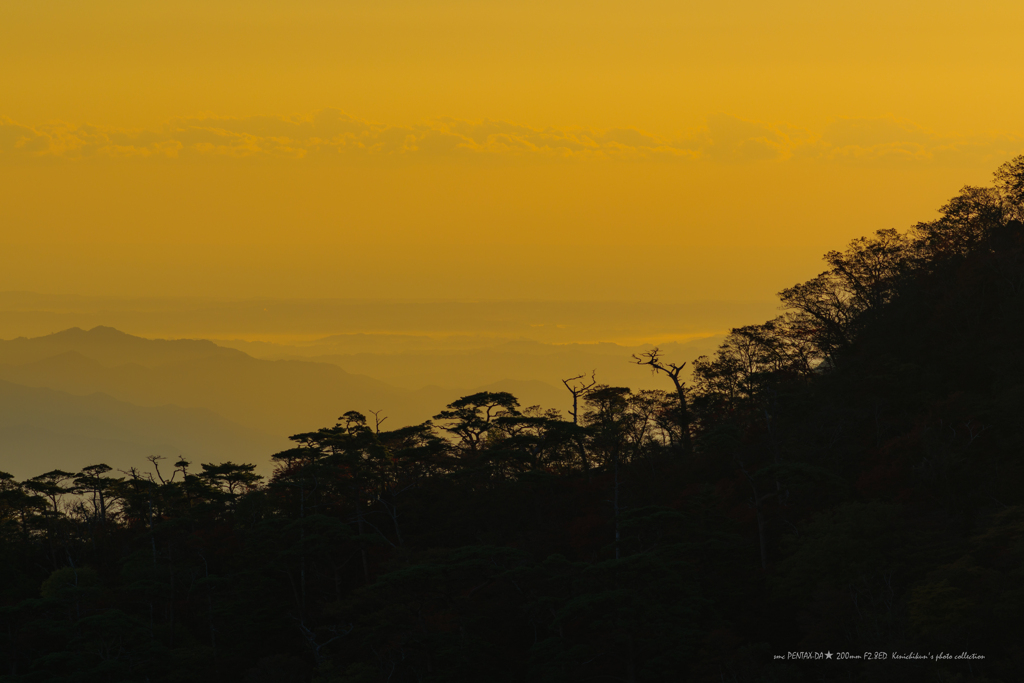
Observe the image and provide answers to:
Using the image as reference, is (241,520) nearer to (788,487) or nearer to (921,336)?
(788,487)

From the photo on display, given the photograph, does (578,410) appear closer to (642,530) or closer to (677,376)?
(677,376)

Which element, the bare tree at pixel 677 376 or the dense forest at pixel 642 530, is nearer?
the dense forest at pixel 642 530

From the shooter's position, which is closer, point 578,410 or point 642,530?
point 642,530

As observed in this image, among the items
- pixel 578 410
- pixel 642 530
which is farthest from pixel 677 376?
pixel 642 530

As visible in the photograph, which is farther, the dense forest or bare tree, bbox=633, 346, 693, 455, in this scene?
bare tree, bbox=633, 346, 693, 455

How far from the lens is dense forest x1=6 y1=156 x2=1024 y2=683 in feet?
164

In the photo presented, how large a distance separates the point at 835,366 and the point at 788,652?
42.2 m

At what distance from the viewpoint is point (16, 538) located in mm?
81562

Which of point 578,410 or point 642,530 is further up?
point 578,410

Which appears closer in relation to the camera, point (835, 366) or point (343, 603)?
point (343, 603)

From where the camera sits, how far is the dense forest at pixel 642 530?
1969 inches

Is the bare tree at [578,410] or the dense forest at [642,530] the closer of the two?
the dense forest at [642,530]

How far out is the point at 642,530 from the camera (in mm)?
62031

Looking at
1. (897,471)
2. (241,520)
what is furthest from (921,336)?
(241,520)
